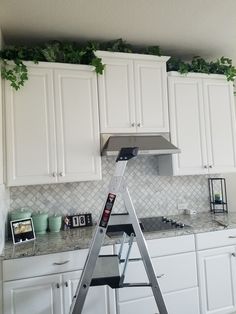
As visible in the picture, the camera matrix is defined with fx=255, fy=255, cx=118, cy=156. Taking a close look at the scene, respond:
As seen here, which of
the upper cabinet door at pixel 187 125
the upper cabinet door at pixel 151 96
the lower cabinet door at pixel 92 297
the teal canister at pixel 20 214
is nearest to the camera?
the lower cabinet door at pixel 92 297

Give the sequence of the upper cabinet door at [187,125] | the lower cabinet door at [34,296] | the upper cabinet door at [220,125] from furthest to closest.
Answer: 1. the upper cabinet door at [220,125]
2. the upper cabinet door at [187,125]
3. the lower cabinet door at [34,296]

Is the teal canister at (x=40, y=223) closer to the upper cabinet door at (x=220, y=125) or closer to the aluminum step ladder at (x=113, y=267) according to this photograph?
the aluminum step ladder at (x=113, y=267)

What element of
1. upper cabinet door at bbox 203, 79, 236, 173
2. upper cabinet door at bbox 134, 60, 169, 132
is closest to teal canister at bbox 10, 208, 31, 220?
upper cabinet door at bbox 134, 60, 169, 132

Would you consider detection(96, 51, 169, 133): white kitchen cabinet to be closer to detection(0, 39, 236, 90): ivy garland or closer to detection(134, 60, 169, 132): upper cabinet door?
detection(134, 60, 169, 132): upper cabinet door

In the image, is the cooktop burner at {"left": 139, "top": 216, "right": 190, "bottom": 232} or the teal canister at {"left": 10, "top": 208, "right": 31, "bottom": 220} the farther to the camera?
the cooktop burner at {"left": 139, "top": 216, "right": 190, "bottom": 232}

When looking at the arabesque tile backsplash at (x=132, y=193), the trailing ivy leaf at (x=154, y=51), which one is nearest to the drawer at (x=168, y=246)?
the arabesque tile backsplash at (x=132, y=193)

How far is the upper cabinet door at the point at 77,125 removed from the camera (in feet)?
7.02

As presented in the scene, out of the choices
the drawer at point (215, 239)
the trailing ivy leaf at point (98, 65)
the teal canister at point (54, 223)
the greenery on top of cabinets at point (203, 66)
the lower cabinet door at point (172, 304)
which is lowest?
the lower cabinet door at point (172, 304)

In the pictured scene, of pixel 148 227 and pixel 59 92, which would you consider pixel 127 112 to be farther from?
pixel 148 227

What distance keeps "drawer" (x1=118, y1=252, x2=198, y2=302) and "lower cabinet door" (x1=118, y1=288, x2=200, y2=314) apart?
37 mm

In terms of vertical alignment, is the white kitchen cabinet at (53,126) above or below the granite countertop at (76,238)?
above

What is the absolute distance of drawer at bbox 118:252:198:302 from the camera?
6.39 ft

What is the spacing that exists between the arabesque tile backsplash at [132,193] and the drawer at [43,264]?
643mm

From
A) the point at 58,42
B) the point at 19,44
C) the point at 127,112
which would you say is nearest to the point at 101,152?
the point at 127,112
